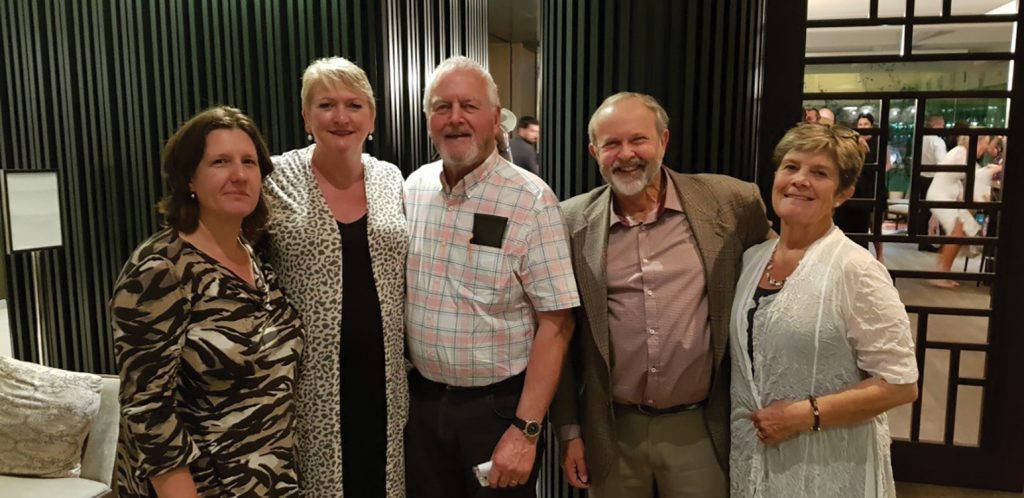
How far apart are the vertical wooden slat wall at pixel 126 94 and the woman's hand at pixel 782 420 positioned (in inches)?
122

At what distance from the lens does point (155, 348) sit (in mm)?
1483

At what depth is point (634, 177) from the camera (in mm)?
1886

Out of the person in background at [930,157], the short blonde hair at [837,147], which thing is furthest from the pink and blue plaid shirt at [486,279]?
the person in background at [930,157]

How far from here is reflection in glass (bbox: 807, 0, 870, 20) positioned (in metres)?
3.01

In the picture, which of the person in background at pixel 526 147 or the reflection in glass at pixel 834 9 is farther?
the person in background at pixel 526 147

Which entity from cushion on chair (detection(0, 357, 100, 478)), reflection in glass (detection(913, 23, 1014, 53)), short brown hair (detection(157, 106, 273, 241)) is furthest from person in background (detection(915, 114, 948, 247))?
cushion on chair (detection(0, 357, 100, 478))

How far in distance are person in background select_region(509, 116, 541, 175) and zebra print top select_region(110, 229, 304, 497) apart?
4.27 m

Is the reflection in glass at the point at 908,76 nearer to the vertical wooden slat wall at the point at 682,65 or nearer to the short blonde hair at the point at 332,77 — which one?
the vertical wooden slat wall at the point at 682,65

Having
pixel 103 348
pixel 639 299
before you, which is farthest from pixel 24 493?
pixel 639 299

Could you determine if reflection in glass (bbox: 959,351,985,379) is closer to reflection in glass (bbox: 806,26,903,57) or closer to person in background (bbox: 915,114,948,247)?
person in background (bbox: 915,114,948,247)

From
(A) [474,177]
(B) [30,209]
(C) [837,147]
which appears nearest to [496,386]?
(A) [474,177]

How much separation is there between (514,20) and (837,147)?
332 inches

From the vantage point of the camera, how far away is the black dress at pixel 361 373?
1.88 metres

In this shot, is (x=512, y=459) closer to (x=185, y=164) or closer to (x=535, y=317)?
(x=535, y=317)
